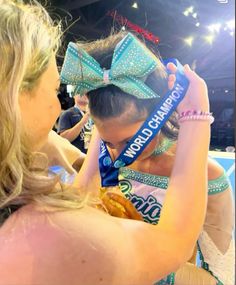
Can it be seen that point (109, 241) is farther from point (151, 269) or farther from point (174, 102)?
point (174, 102)

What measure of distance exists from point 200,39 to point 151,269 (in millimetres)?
256

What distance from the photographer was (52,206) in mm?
413

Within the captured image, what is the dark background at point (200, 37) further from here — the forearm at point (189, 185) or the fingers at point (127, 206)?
the fingers at point (127, 206)

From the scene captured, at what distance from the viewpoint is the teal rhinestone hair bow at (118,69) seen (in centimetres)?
47

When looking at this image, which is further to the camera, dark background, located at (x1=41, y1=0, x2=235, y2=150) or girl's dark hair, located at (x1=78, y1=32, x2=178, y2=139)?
girl's dark hair, located at (x1=78, y1=32, x2=178, y2=139)

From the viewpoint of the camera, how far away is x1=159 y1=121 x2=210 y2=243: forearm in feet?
1.42

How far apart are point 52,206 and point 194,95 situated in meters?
0.21

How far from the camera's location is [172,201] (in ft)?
1.45

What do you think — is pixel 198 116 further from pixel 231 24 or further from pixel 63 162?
pixel 63 162

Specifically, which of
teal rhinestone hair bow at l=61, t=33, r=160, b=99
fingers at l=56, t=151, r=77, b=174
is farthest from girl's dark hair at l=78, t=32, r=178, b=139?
fingers at l=56, t=151, r=77, b=174

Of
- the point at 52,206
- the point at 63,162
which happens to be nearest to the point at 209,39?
the point at 52,206

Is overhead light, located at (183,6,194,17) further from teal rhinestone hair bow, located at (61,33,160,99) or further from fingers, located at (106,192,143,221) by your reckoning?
fingers, located at (106,192,143,221)

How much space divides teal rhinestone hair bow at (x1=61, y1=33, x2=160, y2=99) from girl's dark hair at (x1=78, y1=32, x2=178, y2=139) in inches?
0.8

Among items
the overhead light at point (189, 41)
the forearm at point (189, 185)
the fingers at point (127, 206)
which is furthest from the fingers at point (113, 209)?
the overhead light at point (189, 41)
